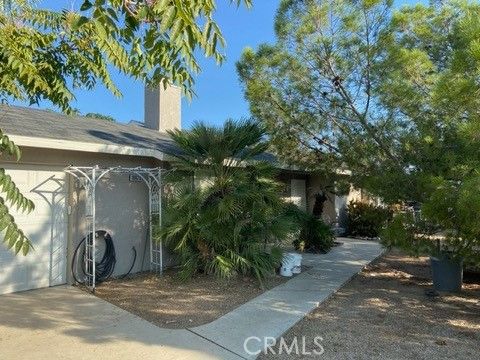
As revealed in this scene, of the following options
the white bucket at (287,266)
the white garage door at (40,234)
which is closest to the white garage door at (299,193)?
the white bucket at (287,266)

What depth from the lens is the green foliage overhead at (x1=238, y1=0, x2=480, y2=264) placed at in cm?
623

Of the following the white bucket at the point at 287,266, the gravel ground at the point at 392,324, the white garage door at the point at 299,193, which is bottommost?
the gravel ground at the point at 392,324

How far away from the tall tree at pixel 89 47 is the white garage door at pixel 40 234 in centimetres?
332

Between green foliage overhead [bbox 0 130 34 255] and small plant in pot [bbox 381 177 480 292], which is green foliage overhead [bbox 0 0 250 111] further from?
small plant in pot [bbox 381 177 480 292]

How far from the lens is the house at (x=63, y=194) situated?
7.00m

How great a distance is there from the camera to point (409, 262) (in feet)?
36.1

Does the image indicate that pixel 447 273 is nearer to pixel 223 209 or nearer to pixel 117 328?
pixel 223 209

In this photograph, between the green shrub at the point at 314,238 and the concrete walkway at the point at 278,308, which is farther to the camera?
the green shrub at the point at 314,238

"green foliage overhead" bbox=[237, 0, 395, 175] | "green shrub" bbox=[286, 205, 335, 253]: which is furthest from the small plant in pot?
"green shrub" bbox=[286, 205, 335, 253]

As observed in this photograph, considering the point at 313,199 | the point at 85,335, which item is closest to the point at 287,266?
the point at 85,335

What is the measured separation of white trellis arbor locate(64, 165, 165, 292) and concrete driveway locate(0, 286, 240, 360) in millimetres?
1182

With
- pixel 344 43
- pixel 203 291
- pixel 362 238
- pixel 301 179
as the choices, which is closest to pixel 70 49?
pixel 203 291

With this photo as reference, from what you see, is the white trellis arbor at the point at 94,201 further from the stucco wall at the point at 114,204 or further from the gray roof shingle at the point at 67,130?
the gray roof shingle at the point at 67,130

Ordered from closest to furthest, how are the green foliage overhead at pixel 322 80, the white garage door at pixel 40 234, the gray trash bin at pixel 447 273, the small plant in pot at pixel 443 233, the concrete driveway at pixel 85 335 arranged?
the concrete driveway at pixel 85 335
the small plant in pot at pixel 443 233
the white garage door at pixel 40 234
the gray trash bin at pixel 447 273
the green foliage overhead at pixel 322 80
